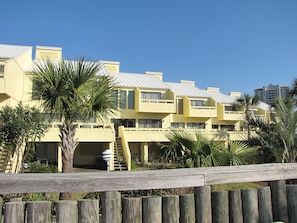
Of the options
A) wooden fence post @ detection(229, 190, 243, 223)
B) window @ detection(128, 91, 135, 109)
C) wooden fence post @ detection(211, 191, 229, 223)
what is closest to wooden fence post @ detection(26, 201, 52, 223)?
wooden fence post @ detection(211, 191, 229, 223)

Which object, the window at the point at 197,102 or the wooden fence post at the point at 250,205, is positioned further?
the window at the point at 197,102

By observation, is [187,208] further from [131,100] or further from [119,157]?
[131,100]

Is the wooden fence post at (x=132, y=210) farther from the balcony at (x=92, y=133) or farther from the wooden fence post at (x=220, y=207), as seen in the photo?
the balcony at (x=92, y=133)

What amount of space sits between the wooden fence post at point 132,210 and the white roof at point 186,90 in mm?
30211

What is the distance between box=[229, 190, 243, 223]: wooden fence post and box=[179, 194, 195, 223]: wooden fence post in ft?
1.34

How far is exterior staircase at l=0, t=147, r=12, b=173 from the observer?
14742mm

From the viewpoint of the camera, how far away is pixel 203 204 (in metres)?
2.14

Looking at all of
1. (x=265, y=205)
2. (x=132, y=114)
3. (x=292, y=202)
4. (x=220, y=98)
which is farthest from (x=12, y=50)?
(x=220, y=98)

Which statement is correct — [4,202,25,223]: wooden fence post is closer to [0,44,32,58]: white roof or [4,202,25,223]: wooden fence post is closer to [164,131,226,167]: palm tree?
[164,131,226,167]: palm tree

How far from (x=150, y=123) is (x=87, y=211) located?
26680 millimetres

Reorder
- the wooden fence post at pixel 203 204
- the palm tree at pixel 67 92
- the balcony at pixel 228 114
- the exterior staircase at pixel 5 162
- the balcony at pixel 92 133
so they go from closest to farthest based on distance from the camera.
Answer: the wooden fence post at pixel 203 204
the palm tree at pixel 67 92
the exterior staircase at pixel 5 162
the balcony at pixel 92 133
the balcony at pixel 228 114

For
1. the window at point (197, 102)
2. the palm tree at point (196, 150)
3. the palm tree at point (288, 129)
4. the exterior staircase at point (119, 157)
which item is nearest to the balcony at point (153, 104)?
the exterior staircase at point (119, 157)

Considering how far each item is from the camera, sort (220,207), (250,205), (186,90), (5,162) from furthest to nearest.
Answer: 1. (186,90)
2. (5,162)
3. (250,205)
4. (220,207)

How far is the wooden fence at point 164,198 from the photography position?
184 centimetres
